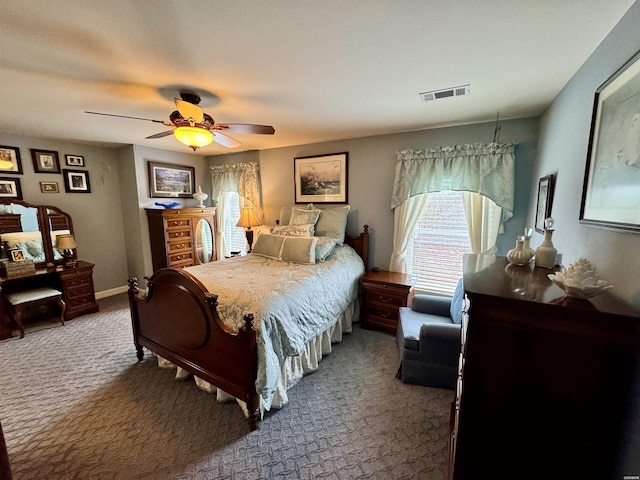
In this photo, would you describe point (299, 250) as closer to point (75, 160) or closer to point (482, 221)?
point (482, 221)

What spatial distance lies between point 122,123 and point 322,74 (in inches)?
96.9

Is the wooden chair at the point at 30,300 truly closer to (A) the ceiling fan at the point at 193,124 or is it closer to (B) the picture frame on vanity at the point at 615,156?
(A) the ceiling fan at the point at 193,124

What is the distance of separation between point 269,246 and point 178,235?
6.12 feet

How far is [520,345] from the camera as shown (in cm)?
89

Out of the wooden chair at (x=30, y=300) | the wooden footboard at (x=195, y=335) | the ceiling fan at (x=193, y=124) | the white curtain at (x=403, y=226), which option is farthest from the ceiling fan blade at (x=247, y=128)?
the wooden chair at (x=30, y=300)

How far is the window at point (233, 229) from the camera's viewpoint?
15.9ft

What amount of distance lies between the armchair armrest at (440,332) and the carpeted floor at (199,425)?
1.62 feet

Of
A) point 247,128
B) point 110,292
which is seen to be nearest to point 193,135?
point 247,128

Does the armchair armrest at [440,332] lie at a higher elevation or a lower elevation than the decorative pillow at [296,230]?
lower

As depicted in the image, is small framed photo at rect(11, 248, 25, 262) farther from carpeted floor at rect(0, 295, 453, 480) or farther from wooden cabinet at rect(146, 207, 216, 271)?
wooden cabinet at rect(146, 207, 216, 271)

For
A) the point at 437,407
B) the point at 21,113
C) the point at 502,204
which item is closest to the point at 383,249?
the point at 502,204

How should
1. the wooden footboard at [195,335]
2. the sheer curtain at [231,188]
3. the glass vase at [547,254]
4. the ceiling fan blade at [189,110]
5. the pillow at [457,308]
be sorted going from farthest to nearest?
the sheer curtain at [231,188] < the pillow at [457,308] < the ceiling fan blade at [189,110] < the wooden footboard at [195,335] < the glass vase at [547,254]

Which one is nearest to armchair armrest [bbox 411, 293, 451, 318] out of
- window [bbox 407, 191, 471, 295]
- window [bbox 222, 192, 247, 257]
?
window [bbox 407, 191, 471, 295]

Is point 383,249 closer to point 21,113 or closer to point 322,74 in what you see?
point 322,74
